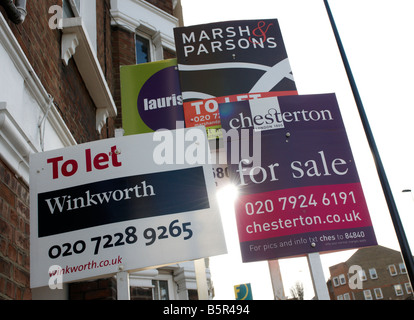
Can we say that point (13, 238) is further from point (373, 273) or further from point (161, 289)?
point (373, 273)

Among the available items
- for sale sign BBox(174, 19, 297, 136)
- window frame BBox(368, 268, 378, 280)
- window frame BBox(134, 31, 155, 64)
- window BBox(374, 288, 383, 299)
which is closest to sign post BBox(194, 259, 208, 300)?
for sale sign BBox(174, 19, 297, 136)

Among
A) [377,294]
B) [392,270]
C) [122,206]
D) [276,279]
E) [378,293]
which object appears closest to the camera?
[122,206]

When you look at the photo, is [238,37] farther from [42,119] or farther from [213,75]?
[42,119]

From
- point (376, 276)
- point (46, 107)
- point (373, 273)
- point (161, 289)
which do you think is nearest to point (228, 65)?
point (46, 107)

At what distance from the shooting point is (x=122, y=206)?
2506mm

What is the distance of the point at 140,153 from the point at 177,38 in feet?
8.73

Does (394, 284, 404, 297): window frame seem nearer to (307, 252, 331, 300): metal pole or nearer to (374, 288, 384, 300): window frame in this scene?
(374, 288, 384, 300): window frame

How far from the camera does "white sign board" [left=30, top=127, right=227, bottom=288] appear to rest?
7.76ft

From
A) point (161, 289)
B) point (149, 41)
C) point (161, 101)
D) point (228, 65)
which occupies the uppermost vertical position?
point (149, 41)

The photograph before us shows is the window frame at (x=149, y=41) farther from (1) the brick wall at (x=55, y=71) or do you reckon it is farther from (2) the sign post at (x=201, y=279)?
(2) the sign post at (x=201, y=279)

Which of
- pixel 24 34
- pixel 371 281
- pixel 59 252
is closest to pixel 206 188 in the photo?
pixel 59 252

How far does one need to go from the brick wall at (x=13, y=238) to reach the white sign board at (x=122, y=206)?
19cm

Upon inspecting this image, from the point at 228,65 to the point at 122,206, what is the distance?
2.67 m

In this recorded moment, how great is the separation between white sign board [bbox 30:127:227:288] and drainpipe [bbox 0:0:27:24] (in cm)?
100
